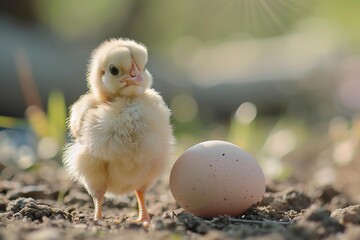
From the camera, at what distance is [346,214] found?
326 cm

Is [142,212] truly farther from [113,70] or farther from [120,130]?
[113,70]

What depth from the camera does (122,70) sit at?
3.93 metres

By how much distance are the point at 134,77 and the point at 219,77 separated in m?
7.93

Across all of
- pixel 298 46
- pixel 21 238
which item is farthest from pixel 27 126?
pixel 298 46

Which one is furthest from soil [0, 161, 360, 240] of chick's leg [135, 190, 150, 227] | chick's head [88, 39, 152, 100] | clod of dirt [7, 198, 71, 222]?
chick's head [88, 39, 152, 100]

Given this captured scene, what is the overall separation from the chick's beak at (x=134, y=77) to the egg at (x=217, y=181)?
50 cm

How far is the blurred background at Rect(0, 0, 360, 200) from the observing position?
6.48m

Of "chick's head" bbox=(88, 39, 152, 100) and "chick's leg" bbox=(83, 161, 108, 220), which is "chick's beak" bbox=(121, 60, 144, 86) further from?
"chick's leg" bbox=(83, 161, 108, 220)

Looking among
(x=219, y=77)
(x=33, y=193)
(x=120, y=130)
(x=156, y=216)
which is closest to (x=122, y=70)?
(x=120, y=130)

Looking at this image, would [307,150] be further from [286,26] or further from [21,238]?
[286,26]

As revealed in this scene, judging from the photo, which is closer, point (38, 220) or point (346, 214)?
point (346, 214)

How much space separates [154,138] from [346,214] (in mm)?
1120

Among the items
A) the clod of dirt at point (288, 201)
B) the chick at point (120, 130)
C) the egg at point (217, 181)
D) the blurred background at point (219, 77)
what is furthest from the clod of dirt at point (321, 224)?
the blurred background at point (219, 77)

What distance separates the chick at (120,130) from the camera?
3.77 metres
